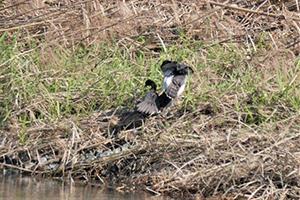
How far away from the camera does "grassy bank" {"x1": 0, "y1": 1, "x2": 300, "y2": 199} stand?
5.16 metres

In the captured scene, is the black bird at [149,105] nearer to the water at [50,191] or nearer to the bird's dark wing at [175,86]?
the bird's dark wing at [175,86]

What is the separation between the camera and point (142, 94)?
639cm

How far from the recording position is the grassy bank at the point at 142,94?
16.9 feet

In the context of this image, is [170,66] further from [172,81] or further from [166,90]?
[166,90]

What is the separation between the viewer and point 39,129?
5898mm

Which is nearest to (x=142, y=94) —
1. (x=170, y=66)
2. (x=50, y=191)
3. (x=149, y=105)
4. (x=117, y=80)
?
(x=117, y=80)

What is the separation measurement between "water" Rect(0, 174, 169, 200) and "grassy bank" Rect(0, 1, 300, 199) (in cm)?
16

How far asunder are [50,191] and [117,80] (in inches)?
69.2

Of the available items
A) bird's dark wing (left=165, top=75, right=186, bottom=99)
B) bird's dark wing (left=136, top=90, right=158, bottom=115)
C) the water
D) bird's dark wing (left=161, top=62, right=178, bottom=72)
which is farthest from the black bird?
the water

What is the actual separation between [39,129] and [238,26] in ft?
10.8

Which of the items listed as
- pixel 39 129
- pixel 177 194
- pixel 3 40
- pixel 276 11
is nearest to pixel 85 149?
pixel 39 129

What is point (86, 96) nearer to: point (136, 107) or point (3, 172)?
point (136, 107)

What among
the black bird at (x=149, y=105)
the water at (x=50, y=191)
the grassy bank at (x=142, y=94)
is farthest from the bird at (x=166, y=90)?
the water at (x=50, y=191)

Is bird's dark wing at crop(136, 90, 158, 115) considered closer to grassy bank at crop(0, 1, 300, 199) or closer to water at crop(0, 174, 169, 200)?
grassy bank at crop(0, 1, 300, 199)
